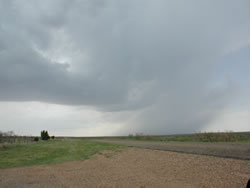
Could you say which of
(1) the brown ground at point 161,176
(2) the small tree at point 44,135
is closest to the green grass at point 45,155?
(1) the brown ground at point 161,176

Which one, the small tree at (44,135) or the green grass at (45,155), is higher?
the small tree at (44,135)

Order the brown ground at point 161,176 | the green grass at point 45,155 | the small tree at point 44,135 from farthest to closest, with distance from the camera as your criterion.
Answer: the small tree at point 44,135
the green grass at point 45,155
the brown ground at point 161,176

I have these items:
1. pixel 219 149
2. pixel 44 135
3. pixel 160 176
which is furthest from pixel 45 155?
pixel 44 135

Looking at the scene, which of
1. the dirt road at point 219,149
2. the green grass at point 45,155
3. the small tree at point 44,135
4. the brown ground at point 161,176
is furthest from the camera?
the small tree at point 44,135

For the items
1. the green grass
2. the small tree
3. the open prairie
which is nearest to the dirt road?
the open prairie

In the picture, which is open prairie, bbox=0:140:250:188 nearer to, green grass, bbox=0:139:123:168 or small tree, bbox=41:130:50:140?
green grass, bbox=0:139:123:168

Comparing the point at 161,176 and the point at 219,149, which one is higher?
the point at 219,149

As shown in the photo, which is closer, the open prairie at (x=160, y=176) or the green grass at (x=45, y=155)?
the open prairie at (x=160, y=176)

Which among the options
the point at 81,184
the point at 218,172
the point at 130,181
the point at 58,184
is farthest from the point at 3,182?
the point at 218,172

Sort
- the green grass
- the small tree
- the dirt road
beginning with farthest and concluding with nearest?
the small tree → the green grass → the dirt road

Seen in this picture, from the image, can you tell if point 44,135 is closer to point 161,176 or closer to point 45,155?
point 45,155

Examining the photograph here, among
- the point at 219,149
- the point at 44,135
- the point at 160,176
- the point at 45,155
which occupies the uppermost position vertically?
the point at 44,135

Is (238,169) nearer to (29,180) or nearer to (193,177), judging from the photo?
(193,177)

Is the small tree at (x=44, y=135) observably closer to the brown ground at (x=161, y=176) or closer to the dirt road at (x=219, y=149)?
the dirt road at (x=219, y=149)
